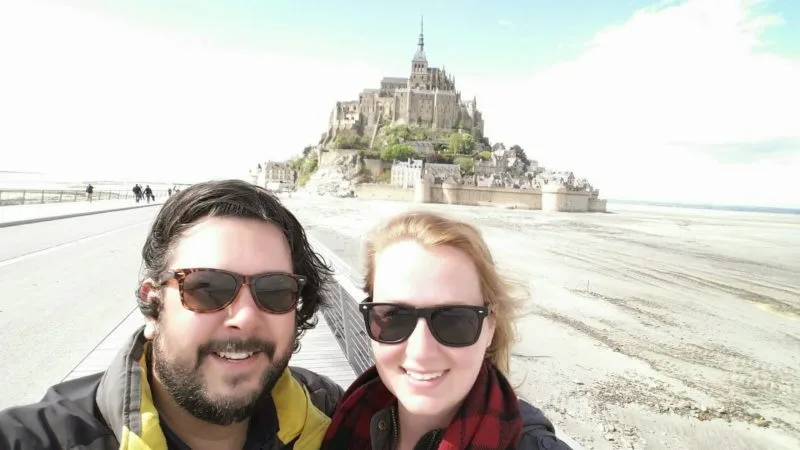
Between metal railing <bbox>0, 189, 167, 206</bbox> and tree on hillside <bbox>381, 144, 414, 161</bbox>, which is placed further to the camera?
tree on hillside <bbox>381, 144, 414, 161</bbox>

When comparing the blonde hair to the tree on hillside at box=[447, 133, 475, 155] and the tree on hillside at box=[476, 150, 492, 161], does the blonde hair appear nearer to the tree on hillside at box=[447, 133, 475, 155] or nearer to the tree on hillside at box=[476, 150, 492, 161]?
the tree on hillside at box=[447, 133, 475, 155]

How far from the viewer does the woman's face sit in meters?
1.44

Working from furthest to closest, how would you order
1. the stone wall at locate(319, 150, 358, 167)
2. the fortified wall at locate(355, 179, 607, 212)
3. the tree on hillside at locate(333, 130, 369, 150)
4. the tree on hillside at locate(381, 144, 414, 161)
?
1. the tree on hillside at locate(333, 130, 369, 150)
2. the stone wall at locate(319, 150, 358, 167)
3. the tree on hillside at locate(381, 144, 414, 161)
4. the fortified wall at locate(355, 179, 607, 212)

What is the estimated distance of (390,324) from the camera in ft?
4.94

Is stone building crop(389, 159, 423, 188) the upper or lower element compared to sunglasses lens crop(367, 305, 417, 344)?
upper

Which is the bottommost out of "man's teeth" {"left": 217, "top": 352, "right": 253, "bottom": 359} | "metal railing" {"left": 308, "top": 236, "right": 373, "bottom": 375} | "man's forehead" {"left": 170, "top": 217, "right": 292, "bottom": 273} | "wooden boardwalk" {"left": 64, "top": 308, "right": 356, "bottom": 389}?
"wooden boardwalk" {"left": 64, "top": 308, "right": 356, "bottom": 389}

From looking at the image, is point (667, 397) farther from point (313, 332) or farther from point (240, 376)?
point (240, 376)

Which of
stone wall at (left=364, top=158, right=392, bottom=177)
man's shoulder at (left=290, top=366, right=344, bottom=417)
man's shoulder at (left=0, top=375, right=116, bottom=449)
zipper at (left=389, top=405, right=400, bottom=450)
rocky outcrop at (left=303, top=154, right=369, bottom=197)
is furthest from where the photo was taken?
stone wall at (left=364, top=158, right=392, bottom=177)

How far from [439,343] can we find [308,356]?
2.94m

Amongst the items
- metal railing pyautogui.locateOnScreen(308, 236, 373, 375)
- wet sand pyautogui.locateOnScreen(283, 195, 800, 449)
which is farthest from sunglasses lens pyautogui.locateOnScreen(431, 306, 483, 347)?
metal railing pyautogui.locateOnScreen(308, 236, 373, 375)

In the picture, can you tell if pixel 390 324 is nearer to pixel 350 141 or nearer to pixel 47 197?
pixel 47 197

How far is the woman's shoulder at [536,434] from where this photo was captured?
54.0 inches

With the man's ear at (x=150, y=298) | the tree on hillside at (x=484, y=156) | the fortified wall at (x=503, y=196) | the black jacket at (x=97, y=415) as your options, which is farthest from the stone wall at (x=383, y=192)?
the black jacket at (x=97, y=415)

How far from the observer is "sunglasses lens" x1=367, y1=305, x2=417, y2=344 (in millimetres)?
1490
